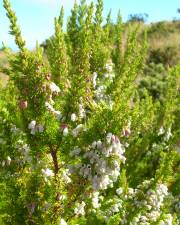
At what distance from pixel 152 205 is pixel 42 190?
2.41 m

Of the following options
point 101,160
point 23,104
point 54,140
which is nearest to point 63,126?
point 54,140

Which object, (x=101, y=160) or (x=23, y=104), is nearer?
(x=101, y=160)

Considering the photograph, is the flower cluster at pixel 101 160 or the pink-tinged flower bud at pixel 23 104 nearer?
the flower cluster at pixel 101 160

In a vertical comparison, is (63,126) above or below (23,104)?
below

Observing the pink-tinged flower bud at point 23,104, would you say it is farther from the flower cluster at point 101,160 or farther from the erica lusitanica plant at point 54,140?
the flower cluster at point 101,160

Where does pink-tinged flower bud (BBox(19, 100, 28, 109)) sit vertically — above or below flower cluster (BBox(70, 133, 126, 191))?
above

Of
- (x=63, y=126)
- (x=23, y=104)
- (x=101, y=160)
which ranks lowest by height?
(x=101, y=160)

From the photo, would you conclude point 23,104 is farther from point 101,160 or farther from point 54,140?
point 101,160

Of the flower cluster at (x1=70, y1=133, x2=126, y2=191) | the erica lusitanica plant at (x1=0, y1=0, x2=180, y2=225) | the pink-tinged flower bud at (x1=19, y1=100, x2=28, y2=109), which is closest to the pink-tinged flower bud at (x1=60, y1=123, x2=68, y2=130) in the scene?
the erica lusitanica plant at (x1=0, y1=0, x2=180, y2=225)

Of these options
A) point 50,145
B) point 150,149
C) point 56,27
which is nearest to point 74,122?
point 50,145

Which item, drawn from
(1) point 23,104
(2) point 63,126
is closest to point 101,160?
(2) point 63,126

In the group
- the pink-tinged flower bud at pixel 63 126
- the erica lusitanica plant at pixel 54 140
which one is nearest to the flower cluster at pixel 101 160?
the erica lusitanica plant at pixel 54 140

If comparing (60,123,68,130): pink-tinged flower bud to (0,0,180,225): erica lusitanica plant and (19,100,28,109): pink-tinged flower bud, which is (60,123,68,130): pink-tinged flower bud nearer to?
(0,0,180,225): erica lusitanica plant

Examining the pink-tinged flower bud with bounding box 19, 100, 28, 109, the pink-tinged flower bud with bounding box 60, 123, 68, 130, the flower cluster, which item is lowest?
the flower cluster
